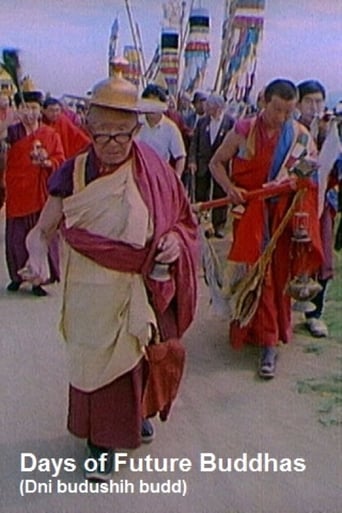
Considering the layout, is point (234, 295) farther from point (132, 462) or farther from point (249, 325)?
point (132, 462)

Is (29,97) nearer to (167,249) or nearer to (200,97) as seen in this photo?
(200,97)

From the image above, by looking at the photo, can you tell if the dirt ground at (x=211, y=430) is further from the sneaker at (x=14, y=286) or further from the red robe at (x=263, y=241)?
the sneaker at (x=14, y=286)

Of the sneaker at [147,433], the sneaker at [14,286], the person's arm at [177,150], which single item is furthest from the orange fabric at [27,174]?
the sneaker at [147,433]

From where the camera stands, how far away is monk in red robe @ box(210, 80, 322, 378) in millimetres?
2338

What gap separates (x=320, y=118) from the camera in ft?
8.83

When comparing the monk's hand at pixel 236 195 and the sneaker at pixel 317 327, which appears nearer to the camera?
the monk's hand at pixel 236 195

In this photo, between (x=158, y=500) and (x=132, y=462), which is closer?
(x=158, y=500)

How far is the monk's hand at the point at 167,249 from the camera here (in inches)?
64.6

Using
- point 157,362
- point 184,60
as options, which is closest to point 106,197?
point 157,362

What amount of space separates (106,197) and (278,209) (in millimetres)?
830

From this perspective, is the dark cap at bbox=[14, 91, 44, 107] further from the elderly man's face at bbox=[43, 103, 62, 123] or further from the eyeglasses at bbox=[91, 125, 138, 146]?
the eyeglasses at bbox=[91, 125, 138, 146]

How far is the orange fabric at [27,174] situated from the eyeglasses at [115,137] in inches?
59.6

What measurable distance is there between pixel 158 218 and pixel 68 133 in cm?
169

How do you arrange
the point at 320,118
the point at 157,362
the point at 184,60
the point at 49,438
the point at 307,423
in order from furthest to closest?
the point at 184,60
the point at 320,118
the point at 307,423
the point at 49,438
the point at 157,362
